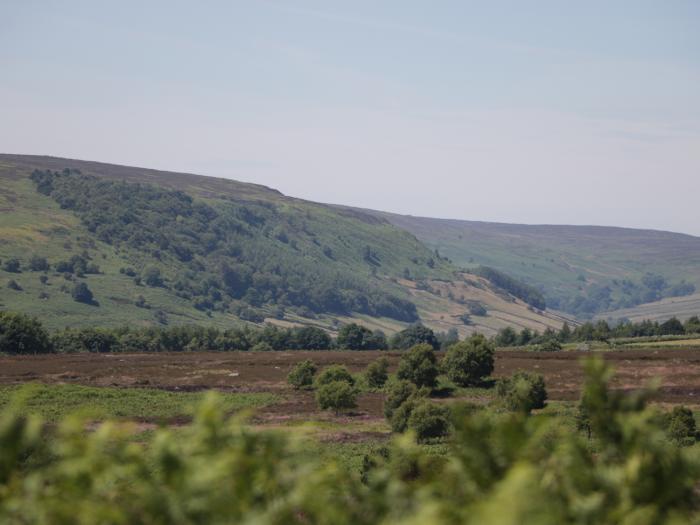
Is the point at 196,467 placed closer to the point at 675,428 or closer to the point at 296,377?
the point at 675,428

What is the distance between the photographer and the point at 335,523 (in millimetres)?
10258

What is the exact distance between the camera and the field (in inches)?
2640

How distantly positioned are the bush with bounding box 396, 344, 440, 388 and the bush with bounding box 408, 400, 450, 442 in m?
18.4

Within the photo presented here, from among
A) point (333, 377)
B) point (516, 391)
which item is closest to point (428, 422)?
point (516, 391)

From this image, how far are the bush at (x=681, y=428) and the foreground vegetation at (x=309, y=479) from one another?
138 ft

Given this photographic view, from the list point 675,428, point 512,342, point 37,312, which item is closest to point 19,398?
point 675,428

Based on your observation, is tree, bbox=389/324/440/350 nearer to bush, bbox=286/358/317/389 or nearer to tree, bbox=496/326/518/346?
tree, bbox=496/326/518/346

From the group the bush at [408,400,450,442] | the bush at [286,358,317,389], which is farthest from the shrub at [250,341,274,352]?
the bush at [408,400,450,442]

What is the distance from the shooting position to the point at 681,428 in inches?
2036

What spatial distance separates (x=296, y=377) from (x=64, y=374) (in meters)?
23.5

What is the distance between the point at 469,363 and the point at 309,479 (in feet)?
232

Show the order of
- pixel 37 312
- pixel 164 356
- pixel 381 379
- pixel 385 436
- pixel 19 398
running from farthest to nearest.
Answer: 1. pixel 37 312
2. pixel 164 356
3. pixel 381 379
4. pixel 385 436
5. pixel 19 398

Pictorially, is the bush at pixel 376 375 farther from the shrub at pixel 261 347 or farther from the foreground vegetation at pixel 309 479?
the foreground vegetation at pixel 309 479

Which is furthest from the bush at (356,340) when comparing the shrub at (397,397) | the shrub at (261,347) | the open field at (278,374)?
the shrub at (397,397)
